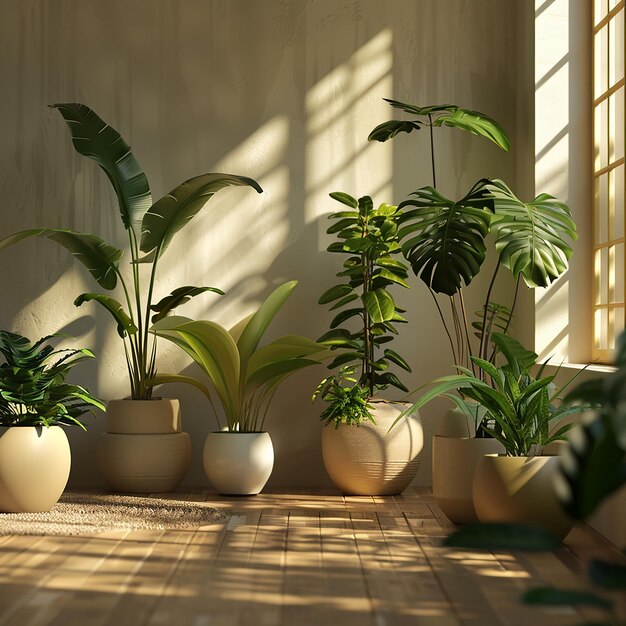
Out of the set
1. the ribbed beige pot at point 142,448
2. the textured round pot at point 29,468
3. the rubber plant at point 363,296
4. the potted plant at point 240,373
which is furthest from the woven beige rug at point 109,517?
the rubber plant at point 363,296

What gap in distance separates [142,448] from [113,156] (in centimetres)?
134

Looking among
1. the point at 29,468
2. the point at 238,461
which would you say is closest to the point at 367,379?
the point at 238,461

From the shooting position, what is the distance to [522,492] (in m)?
3.14

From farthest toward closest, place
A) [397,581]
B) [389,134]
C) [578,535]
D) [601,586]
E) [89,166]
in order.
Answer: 1. [89,166]
2. [389,134]
3. [578,535]
4. [397,581]
5. [601,586]

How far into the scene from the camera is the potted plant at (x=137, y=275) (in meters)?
4.37

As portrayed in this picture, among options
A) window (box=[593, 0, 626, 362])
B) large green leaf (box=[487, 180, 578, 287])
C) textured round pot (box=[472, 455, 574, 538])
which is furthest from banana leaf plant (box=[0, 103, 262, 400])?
textured round pot (box=[472, 455, 574, 538])

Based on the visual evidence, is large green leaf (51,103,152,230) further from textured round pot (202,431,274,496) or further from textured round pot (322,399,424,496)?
textured round pot (322,399,424,496)

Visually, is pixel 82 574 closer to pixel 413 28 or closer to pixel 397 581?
pixel 397 581

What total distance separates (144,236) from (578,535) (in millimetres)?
2336

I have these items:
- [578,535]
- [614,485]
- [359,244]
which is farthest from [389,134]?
[614,485]

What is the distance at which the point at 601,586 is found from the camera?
3.10 ft

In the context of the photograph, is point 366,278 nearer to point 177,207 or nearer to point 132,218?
point 177,207

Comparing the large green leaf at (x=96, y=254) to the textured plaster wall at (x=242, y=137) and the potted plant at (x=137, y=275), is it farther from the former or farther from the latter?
the textured plaster wall at (x=242, y=137)

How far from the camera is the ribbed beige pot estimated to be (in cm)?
437
